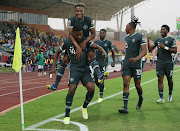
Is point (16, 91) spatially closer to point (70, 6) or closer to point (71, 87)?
point (71, 87)

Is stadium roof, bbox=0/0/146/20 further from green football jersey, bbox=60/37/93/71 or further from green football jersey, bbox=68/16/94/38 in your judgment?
green football jersey, bbox=60/37/93/71

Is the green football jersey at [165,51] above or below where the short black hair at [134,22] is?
below

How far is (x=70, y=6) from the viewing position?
2184 inches

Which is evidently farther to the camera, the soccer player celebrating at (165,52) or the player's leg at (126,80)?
the soccer player celebrating at (165,52)

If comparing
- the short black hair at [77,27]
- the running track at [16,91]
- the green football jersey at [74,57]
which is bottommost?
the running track at [16,91]

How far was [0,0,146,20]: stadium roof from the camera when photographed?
48.8 m

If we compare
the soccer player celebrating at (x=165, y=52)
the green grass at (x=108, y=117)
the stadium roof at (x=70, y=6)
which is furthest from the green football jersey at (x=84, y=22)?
the stadium roof at (x=70, y=6)

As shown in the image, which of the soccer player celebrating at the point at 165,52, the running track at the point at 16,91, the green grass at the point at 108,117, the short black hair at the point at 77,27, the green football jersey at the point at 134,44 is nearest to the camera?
the green grass at the point at 108,117

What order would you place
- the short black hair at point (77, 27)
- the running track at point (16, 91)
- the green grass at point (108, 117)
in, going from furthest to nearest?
the running track at point (16, 91)
the short black hair at point (77, 27)
the green grass at point (108, 117)

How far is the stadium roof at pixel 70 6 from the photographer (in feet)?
160

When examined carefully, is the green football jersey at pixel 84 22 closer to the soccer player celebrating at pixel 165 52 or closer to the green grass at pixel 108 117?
the green grass at pixel 108 117

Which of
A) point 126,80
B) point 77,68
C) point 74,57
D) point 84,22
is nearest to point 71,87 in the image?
point 77,68

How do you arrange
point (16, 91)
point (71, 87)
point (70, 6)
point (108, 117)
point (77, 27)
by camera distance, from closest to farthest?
point (71, 87), point (77, 27), point (108, 117), point (16, 91), point (70, 6)

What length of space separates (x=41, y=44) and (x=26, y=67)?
11.6 metres
